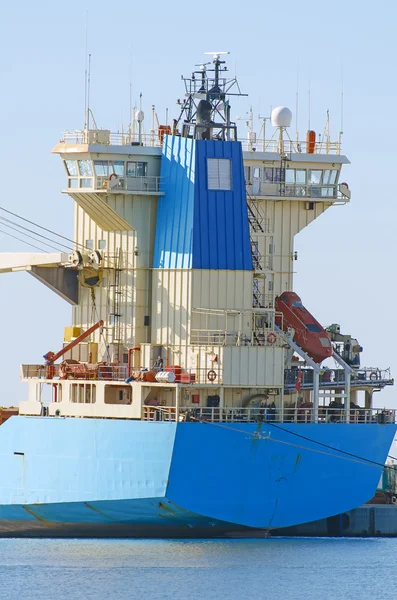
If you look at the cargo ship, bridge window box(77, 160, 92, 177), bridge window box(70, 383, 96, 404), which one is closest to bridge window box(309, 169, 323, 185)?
the cargo ship

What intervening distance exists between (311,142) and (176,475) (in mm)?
12368

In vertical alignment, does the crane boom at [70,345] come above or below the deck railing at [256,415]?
above

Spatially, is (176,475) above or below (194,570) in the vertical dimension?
above

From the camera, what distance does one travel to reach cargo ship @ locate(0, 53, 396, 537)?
64625 millimetres

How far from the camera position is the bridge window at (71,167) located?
68.5 m

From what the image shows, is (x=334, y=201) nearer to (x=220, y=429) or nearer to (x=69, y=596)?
(x=220, y=429)

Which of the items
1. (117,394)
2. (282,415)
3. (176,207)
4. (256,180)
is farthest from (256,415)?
(256,180)

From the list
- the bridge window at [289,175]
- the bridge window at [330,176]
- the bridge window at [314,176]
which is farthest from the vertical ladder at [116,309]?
the bridge window at [330,176]

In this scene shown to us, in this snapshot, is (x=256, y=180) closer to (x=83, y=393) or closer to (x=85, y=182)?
(x=85, y=182)

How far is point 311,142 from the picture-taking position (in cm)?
7119

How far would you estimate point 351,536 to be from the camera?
70938mm

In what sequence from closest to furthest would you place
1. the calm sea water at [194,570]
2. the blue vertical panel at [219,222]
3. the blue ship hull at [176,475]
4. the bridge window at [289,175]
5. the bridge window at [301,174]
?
the calm sea water at [194,570], the blue ship hull at [176,475], the blue vertical panel at [219,222], the bridge window at [289,175], the bridge window at [301,174]

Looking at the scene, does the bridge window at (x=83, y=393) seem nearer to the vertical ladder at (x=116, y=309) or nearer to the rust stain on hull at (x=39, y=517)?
the vertical ladder at (x=116, y=309)

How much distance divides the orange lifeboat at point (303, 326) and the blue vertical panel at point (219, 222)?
2.74 metres
